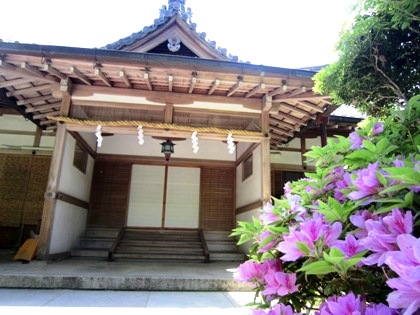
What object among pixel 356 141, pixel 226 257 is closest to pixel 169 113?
pixel 226 257

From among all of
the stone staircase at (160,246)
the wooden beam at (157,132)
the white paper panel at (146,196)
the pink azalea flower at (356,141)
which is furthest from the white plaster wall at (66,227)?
the pink azalea flower at (356,141)

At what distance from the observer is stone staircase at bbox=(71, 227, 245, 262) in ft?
21.7

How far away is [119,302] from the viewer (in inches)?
138

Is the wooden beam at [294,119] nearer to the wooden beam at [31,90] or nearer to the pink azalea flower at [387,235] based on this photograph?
the wooden beam at [31,90]

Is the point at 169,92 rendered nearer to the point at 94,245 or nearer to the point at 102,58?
the point at 102,58

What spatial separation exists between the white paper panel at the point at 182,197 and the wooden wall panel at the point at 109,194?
1236 mm

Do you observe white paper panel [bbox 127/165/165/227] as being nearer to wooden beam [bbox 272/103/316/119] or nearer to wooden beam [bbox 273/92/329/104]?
wooden beam [bbox 272/103/316/119]

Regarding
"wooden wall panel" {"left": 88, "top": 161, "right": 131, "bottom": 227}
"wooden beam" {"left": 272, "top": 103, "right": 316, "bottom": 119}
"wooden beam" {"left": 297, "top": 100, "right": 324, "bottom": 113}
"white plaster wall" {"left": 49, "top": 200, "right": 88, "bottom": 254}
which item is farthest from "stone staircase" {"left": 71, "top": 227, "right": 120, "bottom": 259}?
"wooden beam" {"left": 297, "top": 100, "right": 324, "bottom": 113}

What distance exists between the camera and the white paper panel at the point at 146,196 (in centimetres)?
825

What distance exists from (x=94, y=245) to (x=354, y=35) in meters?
7.15

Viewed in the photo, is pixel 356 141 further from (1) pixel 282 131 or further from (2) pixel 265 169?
(1) pixel 282 131

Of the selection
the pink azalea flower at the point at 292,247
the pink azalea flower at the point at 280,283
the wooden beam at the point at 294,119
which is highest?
the wooden beam at the point at 294,119

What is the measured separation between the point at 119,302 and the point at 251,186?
4204 millimetres

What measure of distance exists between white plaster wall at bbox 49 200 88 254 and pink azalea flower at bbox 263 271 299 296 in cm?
542
